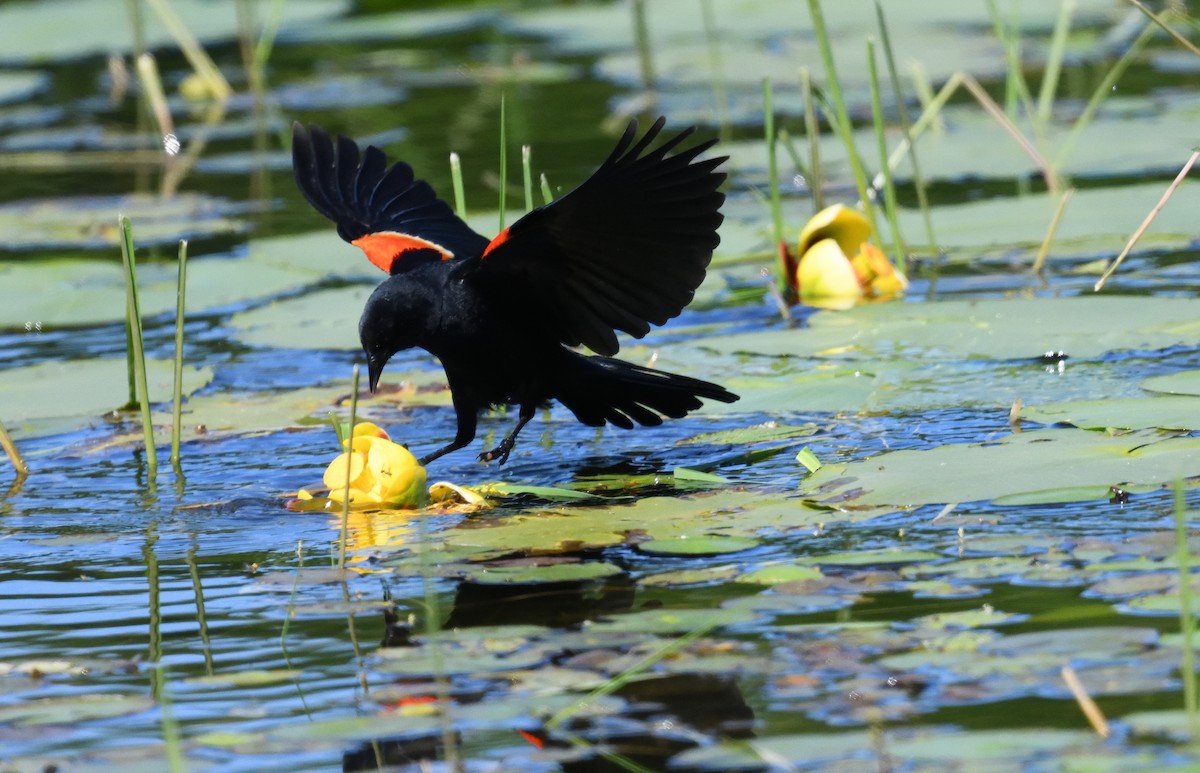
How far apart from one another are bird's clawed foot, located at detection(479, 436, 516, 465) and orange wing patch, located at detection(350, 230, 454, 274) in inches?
Answer: 28.7

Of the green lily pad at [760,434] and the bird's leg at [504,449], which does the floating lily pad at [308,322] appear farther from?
the green lily pad at [760,434]

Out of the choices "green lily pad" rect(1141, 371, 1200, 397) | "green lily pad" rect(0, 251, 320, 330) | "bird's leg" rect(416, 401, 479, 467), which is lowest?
"bird's leg" rect(416, 401, 479, 467)

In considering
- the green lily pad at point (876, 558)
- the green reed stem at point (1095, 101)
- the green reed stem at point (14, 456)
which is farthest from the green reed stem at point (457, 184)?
the green reed stem at point (1095, 101)

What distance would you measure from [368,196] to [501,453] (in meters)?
1.53

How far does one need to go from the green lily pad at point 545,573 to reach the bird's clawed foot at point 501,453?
3.83ft

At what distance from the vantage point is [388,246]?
4.99 metres

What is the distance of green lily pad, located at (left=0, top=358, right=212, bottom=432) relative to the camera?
5.01 meters

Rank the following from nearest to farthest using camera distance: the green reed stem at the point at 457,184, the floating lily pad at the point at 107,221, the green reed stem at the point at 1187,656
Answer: the green reed stem at the point at 1187,656 < the green reed stem at the point at 457,184 < the floating lily pad at the point at 107,221

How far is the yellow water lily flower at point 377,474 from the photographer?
12.3ft

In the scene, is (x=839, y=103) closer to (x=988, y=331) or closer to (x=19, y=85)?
(x=988, y=331)

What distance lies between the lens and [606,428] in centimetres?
478

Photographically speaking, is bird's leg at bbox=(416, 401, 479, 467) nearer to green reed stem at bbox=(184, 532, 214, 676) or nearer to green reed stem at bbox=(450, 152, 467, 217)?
green reed stem at bbox=(450, 152, 467, 217)

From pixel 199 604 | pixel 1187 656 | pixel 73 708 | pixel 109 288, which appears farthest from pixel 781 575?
pixel 109 288

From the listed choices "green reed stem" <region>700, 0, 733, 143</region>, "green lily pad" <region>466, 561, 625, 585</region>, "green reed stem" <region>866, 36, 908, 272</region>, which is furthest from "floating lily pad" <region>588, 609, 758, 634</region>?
"green reed stem" <region>700, 0, 733, 143</region>
